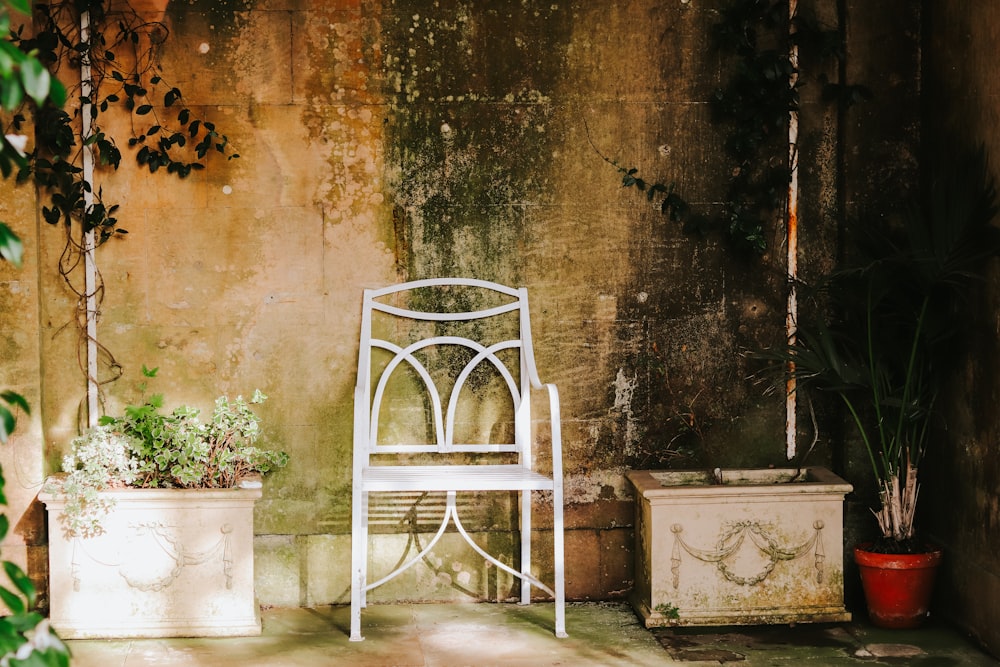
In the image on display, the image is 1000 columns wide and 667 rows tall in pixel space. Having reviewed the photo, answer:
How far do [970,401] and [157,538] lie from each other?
2.97 m

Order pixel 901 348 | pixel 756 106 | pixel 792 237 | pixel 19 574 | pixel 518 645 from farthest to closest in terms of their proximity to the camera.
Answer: pixel 792 237, pixel 756 106, pixel 901 348, pixel 518 645, pixel 19 574

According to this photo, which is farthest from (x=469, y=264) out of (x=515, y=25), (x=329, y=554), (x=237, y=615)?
(x=237, y=615)

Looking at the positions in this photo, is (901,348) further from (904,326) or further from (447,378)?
(447,378)

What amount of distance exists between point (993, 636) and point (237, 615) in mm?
2642

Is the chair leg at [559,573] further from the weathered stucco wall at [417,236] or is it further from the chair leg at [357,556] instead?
the chair leg at [357,556]

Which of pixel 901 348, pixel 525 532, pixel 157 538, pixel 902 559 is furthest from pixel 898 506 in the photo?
pixel 157 538

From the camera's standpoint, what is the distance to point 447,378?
13.1 ft

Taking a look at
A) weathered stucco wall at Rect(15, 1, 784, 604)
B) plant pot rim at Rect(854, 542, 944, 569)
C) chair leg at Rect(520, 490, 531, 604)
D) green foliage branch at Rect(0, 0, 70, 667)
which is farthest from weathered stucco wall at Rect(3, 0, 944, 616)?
green foliage branch at Rect(0, 0, 70, 667)

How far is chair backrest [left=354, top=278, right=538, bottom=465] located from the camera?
155 inches

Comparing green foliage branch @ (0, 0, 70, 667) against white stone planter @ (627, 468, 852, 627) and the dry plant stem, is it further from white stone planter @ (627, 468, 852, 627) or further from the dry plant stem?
the dry plant stem

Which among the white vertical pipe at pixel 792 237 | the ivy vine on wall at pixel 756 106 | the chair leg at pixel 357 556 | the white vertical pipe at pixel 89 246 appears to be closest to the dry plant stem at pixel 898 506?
the white vertical pipe at pixel 792 237

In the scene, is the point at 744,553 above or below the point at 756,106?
below

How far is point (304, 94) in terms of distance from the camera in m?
3.89

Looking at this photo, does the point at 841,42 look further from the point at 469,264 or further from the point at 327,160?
the point at 327,160
